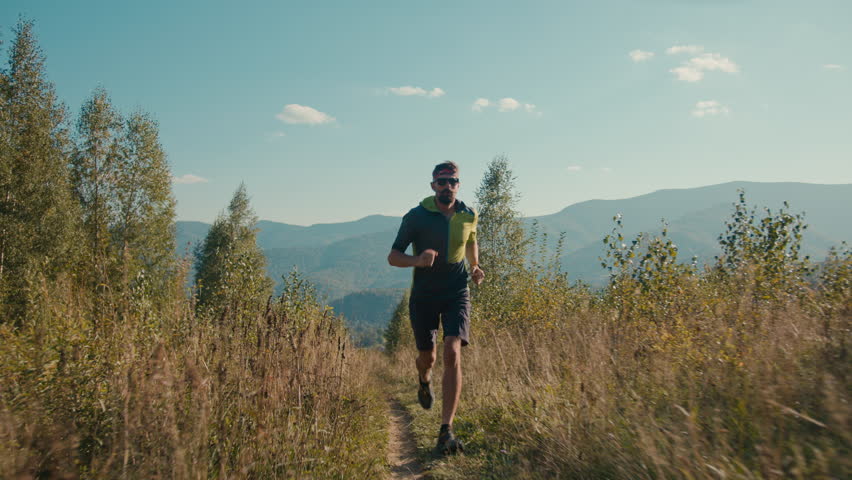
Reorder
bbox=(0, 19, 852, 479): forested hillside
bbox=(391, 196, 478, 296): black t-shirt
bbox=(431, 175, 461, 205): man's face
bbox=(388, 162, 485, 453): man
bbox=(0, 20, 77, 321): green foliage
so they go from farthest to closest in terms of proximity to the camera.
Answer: bbox=(0, 20, 77, 321): green foliage
bbox=(431, 175, 461, 205): man's face
bbox=(391, 196, 478, 296): black t-shirt
bbox=(388, 162, 485, 453): man
bbox=(0, 19, 852, 479): forested hillside

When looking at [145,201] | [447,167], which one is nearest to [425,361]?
[447,167]

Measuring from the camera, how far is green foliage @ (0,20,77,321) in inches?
798

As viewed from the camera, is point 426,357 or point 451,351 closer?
point 451,351

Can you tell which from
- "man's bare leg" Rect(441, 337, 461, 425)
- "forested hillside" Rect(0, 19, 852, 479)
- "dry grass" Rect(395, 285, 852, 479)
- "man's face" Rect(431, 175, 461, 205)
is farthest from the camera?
"man's face" Rect(431, 175, 461, 205)

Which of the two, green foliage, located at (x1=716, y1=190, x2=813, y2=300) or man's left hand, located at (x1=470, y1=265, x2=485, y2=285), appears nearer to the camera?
man's left hand, located at (x1=470, y1=265, x2=485, y2=285)

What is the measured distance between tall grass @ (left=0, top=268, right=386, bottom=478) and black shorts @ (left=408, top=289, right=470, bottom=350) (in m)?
0.99

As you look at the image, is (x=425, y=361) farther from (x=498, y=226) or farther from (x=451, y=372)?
(x=498, y=226)

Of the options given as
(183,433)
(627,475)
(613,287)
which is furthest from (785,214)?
(183,433)

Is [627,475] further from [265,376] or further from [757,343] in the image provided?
[265,376]

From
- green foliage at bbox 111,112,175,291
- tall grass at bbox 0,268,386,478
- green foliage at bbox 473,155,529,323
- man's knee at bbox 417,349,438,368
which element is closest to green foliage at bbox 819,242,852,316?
man's knee at bbox 417,349,438,368

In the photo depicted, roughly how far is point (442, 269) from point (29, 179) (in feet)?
82.3

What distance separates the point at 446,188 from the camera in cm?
491

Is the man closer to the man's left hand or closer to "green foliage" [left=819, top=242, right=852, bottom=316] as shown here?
the man's left hand

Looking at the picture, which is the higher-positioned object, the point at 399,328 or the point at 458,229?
the point at 458,229
